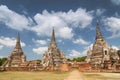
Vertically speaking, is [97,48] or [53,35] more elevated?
[53,35]

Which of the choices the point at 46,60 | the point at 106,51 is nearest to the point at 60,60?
the point at 46,60

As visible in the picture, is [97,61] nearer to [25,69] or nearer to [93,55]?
[93,55]

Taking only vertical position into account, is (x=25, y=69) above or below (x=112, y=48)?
below

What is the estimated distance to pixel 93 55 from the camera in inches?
2313

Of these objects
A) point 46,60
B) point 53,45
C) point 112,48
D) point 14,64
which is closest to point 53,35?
point 53,45

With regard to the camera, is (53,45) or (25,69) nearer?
(25,69)

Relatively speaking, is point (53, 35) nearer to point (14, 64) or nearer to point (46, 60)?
point (46, 60)

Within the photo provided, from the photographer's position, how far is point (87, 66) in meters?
47.8

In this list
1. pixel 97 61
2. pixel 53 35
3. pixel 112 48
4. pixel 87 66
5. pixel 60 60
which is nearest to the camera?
pixel 87 66

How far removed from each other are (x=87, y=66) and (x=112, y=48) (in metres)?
16.5

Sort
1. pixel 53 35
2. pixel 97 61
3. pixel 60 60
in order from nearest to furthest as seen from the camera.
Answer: pixel 97 61 → pixel 60 60 → pixel 53 35

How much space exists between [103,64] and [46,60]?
21734 mm

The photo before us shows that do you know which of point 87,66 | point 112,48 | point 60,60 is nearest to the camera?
point 87,66

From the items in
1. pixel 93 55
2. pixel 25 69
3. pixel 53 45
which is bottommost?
pixel 25 69
